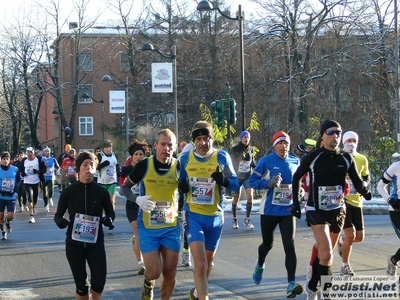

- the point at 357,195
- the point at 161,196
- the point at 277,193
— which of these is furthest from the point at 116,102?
the point at 161,196

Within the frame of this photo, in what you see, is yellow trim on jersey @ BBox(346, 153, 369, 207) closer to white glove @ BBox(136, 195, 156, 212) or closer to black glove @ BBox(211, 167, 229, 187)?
black glove @ BBox(211, 167, 229, 187)

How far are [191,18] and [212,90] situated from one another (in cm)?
480

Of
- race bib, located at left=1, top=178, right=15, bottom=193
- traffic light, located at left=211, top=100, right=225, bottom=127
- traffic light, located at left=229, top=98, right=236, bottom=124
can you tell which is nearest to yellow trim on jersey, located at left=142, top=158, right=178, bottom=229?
race bib, located at left=1, top=178, right=15, bottom=193

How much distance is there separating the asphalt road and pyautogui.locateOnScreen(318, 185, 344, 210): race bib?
1.34 meters

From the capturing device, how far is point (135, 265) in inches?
428

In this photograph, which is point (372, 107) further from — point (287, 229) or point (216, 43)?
point (287, 229)

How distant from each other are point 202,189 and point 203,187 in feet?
0.08

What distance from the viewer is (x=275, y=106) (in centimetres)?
A: 4094

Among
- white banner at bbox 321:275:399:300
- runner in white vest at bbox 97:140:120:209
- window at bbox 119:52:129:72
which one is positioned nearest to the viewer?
white banner at bbox 321:275:399:300

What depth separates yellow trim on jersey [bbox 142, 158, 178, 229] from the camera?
719 centimetres

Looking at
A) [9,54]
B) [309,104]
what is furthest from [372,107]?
[9,54]

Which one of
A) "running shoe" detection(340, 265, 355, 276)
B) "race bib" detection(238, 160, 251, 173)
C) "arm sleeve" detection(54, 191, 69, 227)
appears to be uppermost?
"arm sleeve" detection(54, 191, 69, 227)

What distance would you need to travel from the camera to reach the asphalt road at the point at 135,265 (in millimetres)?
8805

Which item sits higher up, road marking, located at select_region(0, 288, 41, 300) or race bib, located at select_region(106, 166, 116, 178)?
race bib, located at select_region(106, 166, 116, 178)
